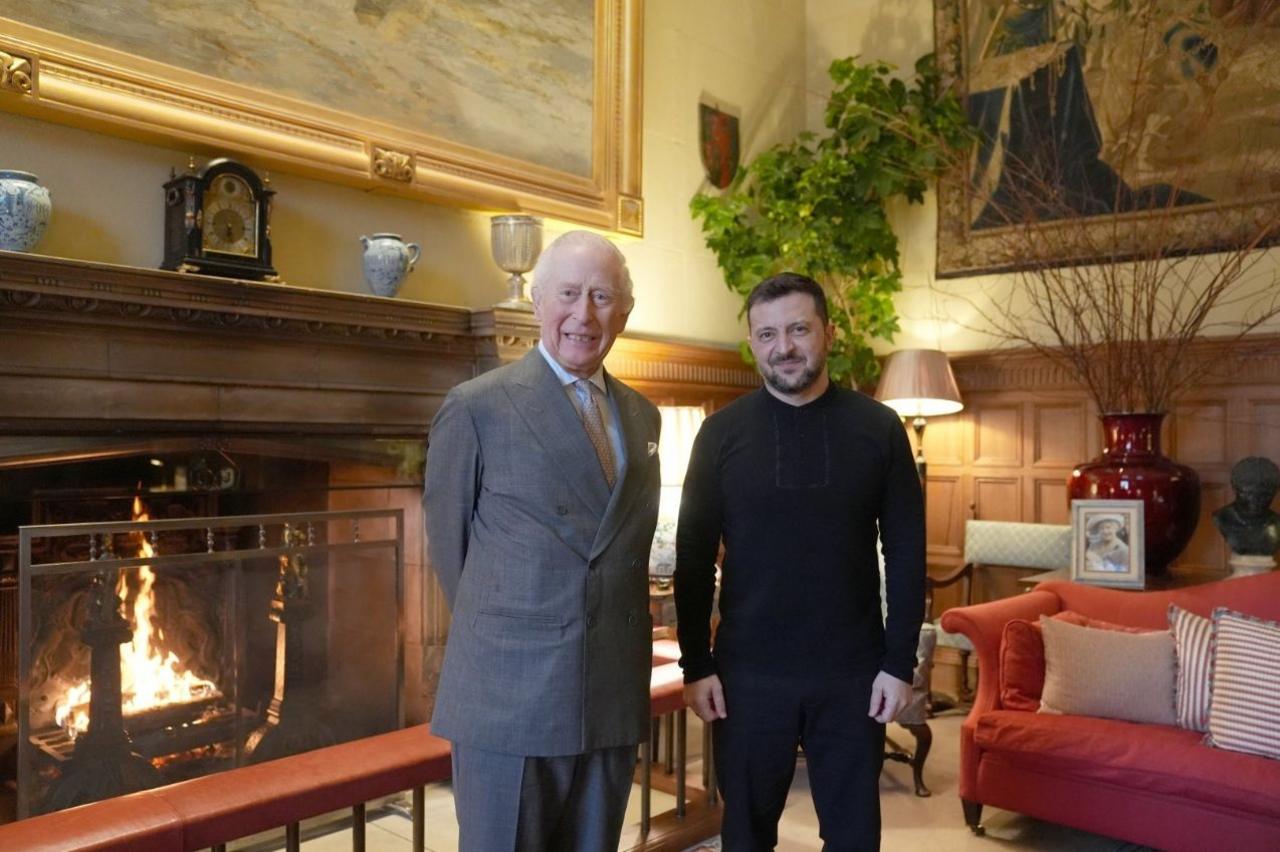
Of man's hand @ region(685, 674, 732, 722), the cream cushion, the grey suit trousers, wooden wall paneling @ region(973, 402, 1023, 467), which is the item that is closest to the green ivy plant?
wooden wall paneling @ region(973, 402, 1023, 467)

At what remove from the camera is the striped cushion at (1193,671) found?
105 inches

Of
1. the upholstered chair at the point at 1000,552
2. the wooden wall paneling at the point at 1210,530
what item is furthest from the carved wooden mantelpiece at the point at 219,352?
the wooden wall paneling at the point at 1210,530

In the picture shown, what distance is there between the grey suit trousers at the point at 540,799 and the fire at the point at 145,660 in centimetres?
160

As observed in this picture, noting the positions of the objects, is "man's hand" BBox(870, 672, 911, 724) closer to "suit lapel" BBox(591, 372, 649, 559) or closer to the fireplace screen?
"suit lapel" BBox(591, 372, 649, 559)

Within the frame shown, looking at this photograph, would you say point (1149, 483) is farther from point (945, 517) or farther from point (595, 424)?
point (595, 424)

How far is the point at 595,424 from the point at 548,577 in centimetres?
26

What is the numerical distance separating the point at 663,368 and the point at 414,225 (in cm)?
137

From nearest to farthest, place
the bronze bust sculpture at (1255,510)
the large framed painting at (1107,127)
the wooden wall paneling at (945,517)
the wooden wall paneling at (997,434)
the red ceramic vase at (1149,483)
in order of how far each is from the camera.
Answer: the bronze bust sculpture at (1255,510) → the red ceramic vase at (1149,483) → the large framed painting at (1107,127) → the wooden wall paneling at (997,434) → the wooden wall paneling at (945,517)

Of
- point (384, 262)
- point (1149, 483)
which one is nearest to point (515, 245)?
point (384, 262)

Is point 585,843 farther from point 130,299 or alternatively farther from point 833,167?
point 833,167

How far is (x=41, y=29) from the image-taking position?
2.35 metres

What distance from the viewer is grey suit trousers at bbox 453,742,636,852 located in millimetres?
1381

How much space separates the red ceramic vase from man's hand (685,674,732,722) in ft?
7.77

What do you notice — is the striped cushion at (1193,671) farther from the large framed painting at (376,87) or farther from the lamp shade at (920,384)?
the large framed painting at (376,87)
